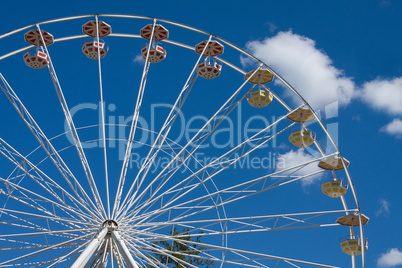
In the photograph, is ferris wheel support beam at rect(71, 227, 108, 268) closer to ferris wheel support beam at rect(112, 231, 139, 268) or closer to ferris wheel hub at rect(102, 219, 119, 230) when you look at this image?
ferris wheel hub at rect(102, 219, 119, 230)

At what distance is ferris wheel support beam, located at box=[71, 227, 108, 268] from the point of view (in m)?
10.1

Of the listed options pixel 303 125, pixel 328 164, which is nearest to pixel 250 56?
pixel 303 125

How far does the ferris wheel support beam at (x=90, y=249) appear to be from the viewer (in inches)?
400

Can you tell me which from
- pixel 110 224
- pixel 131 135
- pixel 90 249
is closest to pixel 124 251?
pixel 90 249

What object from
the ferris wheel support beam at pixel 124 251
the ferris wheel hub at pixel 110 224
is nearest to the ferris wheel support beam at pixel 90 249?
the ferris wheel hub at pixel 110 224

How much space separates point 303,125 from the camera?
54.5 ft

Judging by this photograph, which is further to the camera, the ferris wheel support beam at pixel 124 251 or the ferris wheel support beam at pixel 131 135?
the ferris wheel support beam at pixel 131 135

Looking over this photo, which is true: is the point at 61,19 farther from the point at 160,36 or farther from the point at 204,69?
the point at 204,69

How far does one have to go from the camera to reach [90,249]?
10922 mm

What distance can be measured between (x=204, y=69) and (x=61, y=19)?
4.76 meters

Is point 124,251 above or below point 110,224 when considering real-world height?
below

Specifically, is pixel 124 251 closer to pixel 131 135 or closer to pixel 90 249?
pixel 90 249

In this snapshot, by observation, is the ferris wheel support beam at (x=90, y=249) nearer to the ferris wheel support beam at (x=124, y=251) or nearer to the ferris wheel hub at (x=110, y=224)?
the ferris wheel hub at (x=110, y=224)

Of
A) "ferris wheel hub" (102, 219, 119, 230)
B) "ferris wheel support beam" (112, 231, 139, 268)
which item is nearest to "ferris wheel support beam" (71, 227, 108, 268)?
"ferris wheel hub" (102, 219, 119, 230)
